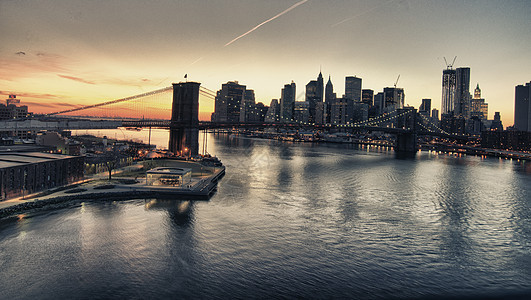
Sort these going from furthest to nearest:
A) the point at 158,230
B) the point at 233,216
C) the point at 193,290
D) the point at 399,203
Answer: the point at 399,203 < the point at 233,216 < the point at 158,230 < the point at 193,290

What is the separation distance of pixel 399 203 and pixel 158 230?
25.0 m

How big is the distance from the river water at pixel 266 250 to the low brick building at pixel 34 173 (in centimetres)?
391

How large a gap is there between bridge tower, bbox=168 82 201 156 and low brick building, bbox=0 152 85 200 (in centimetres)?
2462

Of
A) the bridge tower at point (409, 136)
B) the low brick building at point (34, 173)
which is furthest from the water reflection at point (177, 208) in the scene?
the bridge tower at point (409, 136)

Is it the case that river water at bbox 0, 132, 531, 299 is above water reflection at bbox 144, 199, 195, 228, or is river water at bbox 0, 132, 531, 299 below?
below

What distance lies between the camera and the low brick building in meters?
25.0

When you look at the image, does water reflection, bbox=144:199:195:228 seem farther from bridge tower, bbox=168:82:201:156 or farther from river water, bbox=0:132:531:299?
bridge tower, bbox=168:82:201:156

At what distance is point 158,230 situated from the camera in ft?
72.4

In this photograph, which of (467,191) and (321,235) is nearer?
(321,235)

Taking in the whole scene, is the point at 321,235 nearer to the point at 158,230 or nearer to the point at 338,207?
the point at 338,207

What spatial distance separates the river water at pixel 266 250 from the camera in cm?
1512

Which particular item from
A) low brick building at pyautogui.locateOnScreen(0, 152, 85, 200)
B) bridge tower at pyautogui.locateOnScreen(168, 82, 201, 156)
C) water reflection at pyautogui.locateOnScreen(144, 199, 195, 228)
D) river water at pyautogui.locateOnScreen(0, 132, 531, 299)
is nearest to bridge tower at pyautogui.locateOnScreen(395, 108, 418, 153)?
river water at pyautogui.locateOnScreen(0, 132, 531, 299)

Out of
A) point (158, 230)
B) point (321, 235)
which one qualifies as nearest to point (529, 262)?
point (321, 235)

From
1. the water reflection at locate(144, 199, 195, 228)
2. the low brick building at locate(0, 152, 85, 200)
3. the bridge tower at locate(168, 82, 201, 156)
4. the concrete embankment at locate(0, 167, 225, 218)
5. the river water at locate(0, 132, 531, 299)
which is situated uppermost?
the bridge tower at locate(168, 82, 201, 156)
